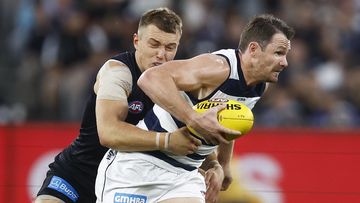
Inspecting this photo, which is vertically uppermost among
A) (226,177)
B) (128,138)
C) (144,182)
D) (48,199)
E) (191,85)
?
Result: (191,85)

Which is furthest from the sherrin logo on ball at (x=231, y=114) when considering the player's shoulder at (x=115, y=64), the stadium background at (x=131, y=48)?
the stadium background at (x=131, y=48)

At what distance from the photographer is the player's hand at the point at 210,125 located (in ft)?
19.5

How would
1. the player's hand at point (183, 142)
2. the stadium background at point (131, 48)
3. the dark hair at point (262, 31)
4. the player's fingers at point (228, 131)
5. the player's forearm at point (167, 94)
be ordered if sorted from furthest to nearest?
the stadium background at point (131, 48)
the dark hair at point (262, 31)
the player's hand at point (183, 142)
the player's forearm at point (167, 94)
the player's fingers at point (228, 131)

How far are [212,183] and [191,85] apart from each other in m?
1.12

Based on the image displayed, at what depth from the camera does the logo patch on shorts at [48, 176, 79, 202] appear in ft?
23.9

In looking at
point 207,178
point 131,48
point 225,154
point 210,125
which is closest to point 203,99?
point 210,125

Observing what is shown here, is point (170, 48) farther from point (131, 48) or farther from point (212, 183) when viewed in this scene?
point (131, 48)

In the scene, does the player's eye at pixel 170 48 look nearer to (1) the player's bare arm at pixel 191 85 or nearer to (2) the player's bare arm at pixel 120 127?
(2) the player's bare arm at pixel 120 127

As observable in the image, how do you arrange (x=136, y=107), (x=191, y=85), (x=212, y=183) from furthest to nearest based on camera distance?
(x=212, y=183) → (x=136, y=107) → (x=191, y=85)

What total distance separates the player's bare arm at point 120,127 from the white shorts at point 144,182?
13 centimetres

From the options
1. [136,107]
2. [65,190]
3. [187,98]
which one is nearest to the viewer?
[187,98]

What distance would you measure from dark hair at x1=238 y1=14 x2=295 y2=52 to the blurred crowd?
505 cm

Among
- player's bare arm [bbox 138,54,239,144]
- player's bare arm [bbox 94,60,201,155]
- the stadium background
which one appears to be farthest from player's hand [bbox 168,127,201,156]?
the stadium background

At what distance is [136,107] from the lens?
6.90 meters
